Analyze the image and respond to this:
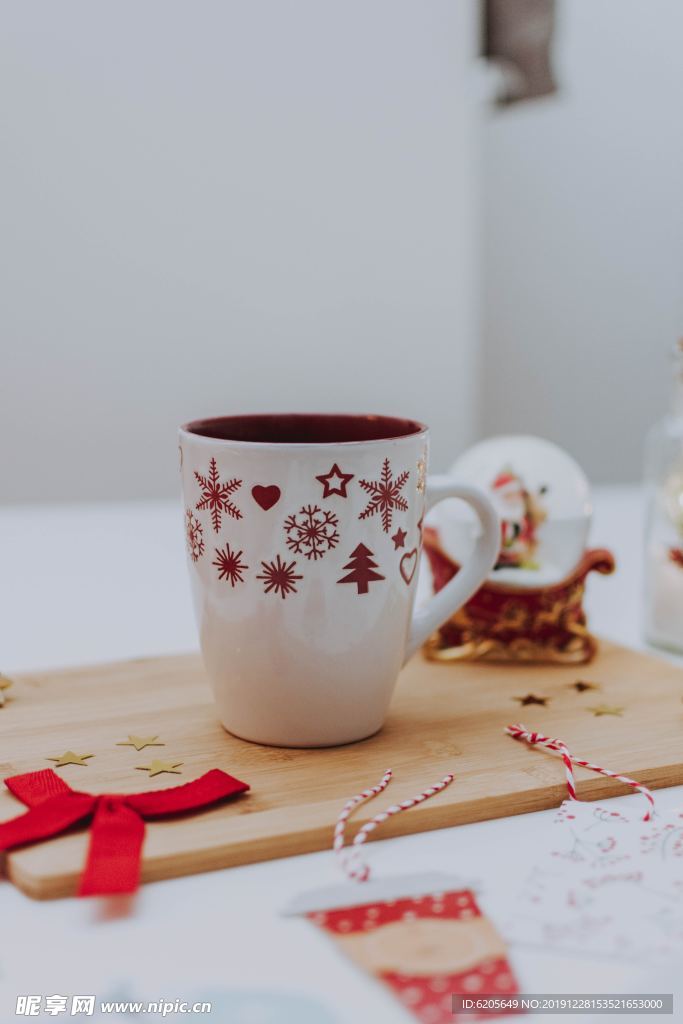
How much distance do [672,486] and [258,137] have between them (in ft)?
6.32

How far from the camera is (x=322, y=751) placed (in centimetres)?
52

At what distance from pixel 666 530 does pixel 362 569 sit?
0.93 ft

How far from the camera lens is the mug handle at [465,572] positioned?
1.86ft

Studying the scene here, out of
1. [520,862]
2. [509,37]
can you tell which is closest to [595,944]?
[520,862]

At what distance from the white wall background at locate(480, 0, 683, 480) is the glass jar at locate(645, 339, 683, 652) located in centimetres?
196

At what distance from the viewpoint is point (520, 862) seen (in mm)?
409

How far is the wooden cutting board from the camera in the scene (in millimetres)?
420

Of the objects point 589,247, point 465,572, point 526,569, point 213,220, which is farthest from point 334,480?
point 589,247

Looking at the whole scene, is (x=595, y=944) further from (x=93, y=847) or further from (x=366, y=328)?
(x=366, y=328)

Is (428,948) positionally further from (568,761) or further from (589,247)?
(589,247)

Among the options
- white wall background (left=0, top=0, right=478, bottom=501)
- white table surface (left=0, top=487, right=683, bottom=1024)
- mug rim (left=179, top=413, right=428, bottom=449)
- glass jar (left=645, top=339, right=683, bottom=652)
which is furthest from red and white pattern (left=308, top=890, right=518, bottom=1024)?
white wall background (left=0, top=0, right=478, bottom=501)

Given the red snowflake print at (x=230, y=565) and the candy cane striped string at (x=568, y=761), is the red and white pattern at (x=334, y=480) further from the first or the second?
the candy cane striped string at (x=568, y=761)

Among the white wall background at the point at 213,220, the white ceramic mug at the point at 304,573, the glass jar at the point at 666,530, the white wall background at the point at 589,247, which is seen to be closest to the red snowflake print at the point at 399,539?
the white ceramic mug at the point at 304,573

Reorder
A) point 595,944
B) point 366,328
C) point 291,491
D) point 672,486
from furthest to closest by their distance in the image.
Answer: point 366,328
point 672,486
point 291,491
point 595,944
